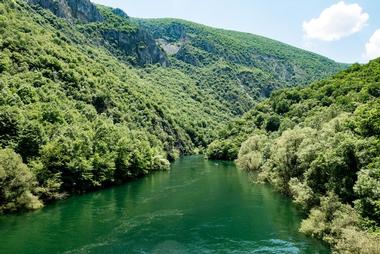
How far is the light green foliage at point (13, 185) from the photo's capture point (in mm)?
65062

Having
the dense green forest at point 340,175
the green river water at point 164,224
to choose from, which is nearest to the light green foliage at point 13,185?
the green river water at point 164,224

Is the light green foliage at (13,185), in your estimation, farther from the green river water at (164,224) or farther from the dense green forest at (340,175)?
the dense green forest at (340,175)

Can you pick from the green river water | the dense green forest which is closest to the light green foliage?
the green river water

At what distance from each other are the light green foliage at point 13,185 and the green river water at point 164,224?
3.27 m

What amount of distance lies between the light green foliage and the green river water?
3.27 m

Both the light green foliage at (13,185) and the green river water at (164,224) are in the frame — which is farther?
the light green foliage at (13,185)

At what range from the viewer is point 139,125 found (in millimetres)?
166750

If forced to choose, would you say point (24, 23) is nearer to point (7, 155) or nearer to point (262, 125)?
point (262, 125)

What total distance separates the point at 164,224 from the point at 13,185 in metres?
23.3

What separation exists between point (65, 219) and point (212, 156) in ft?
394

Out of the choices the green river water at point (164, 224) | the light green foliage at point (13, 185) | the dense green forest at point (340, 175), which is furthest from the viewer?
the light green foliage at point (13, 185)

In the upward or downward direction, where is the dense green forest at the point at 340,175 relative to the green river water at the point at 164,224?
upward

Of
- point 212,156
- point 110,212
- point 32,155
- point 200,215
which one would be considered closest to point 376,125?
point 200,215

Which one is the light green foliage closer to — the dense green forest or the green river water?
the green river water
